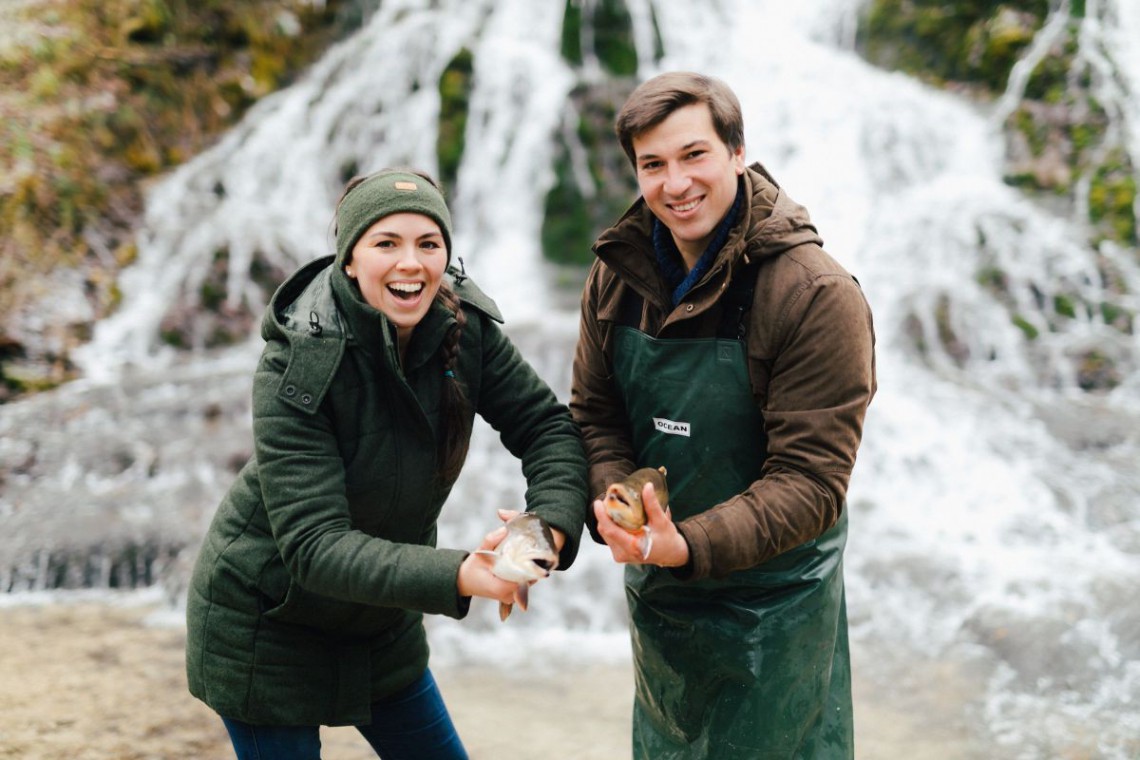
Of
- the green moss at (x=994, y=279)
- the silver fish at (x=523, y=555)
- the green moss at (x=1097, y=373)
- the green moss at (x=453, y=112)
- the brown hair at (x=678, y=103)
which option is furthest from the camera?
the green moss at (x=453, y=112)

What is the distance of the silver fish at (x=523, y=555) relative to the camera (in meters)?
1.96

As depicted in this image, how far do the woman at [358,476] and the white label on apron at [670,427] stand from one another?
0.21 metres

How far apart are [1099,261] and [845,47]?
356 cm

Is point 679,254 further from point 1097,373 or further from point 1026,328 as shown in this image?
point 1026,328

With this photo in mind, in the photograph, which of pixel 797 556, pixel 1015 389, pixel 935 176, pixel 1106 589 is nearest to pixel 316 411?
pixel 797 556

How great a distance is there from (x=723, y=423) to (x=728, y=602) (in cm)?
40

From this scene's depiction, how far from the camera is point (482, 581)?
6.51 ft

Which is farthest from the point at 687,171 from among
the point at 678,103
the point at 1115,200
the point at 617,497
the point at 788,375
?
the point at 1115,200

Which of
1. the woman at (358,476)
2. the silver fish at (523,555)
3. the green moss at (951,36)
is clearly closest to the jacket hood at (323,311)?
the woman at (358,476)

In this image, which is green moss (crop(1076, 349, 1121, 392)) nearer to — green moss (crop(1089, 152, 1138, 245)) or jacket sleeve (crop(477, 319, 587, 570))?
green moss (crop(1089, 152, 1138, 245))

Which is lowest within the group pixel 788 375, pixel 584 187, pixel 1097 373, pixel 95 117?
pixel 1097 373

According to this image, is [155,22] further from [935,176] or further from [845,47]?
[935,176]

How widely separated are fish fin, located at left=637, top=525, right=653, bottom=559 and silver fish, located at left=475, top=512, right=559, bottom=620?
0.18 metres

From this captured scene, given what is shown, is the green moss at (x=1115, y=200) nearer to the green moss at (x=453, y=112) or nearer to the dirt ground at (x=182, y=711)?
the dirt ground at (x=182, y=711)
